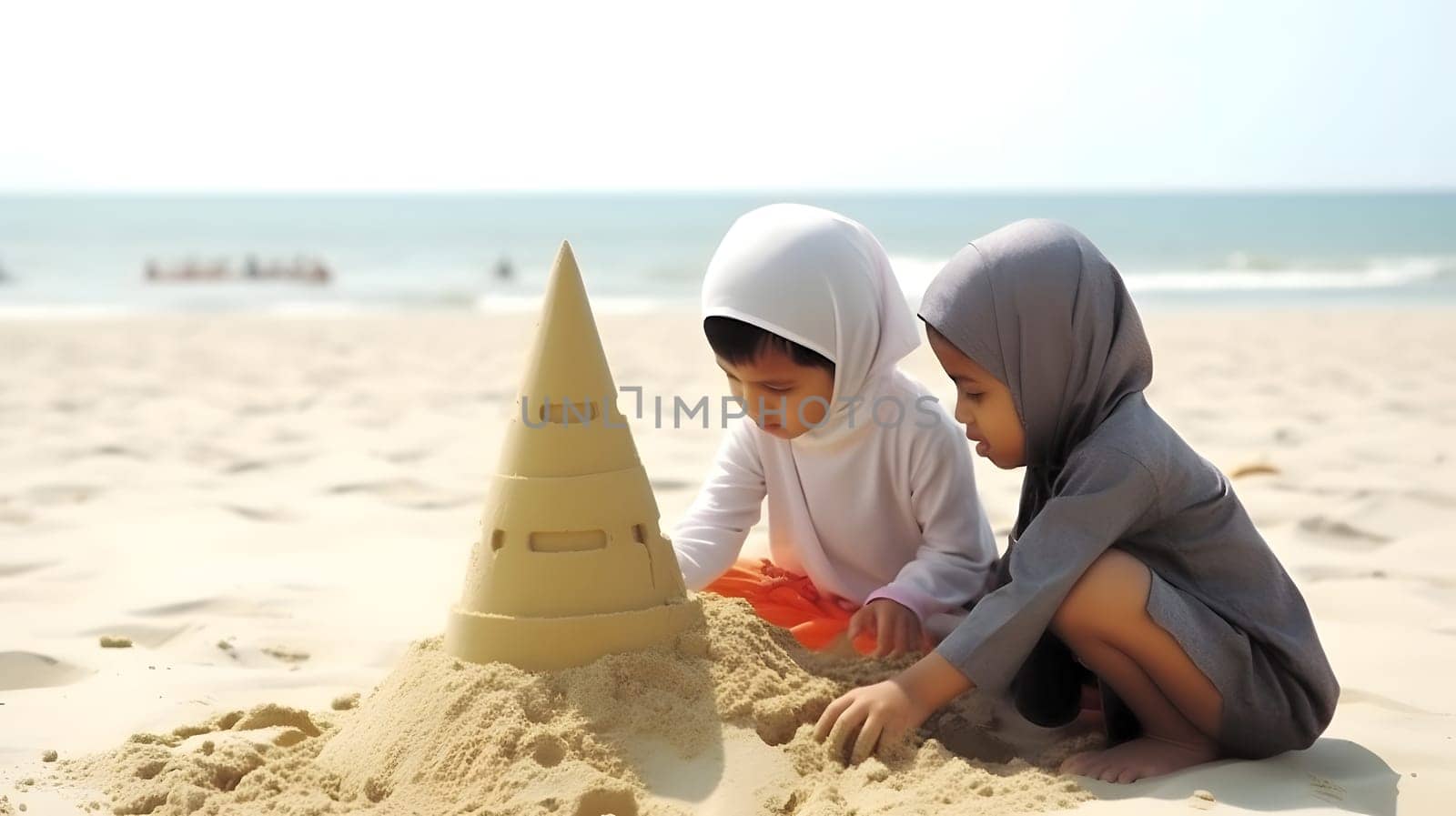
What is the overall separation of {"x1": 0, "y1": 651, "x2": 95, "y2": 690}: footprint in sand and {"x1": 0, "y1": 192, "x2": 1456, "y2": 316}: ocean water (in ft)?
45.8

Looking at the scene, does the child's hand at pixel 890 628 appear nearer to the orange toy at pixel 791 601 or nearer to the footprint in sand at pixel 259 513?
the orange toy at pixel 791 601

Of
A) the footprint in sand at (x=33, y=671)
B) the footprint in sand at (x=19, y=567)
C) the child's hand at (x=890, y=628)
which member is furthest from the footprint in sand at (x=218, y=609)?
the child's hand at (x=890, y=628)

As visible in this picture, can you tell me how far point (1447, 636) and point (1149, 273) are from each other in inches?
867

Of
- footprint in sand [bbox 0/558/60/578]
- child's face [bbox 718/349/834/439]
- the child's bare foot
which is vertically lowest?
footprint in sand [bbox 0/558/60/578]

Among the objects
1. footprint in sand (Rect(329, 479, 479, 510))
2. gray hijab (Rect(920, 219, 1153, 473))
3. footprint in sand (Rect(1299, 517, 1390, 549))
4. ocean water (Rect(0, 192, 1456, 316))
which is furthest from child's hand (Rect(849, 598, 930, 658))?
ocean water (Rect(0, 192, 1456, 316))

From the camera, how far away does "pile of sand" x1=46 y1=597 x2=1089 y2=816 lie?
2.16 metres

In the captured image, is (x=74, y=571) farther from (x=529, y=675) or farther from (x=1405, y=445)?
(x=1405, y=445)

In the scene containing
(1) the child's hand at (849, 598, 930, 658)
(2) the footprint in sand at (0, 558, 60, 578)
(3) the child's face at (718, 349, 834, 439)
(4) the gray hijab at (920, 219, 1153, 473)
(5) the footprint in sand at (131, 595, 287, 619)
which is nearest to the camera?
(4) the gray hijab at (920, 219, 1153, 473)

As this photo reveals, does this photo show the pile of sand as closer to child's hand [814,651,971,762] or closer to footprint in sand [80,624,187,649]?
child's hand [814,651,971,762]

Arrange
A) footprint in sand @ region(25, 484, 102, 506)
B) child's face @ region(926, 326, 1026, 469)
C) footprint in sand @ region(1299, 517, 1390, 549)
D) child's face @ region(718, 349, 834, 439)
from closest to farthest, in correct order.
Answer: child's face @ region(926, 326, 1026, 469) → child's face @ region(718, 349, 834, 439) → footprint in sand @ region(1299, 517, 1390, 549) → footprint in sand @ region(25, 484, 102, 506)

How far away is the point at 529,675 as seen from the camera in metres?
2.34

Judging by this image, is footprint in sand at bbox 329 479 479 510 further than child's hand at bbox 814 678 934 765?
Yes

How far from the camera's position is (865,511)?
3.12 m

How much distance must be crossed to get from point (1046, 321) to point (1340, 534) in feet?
7.76
